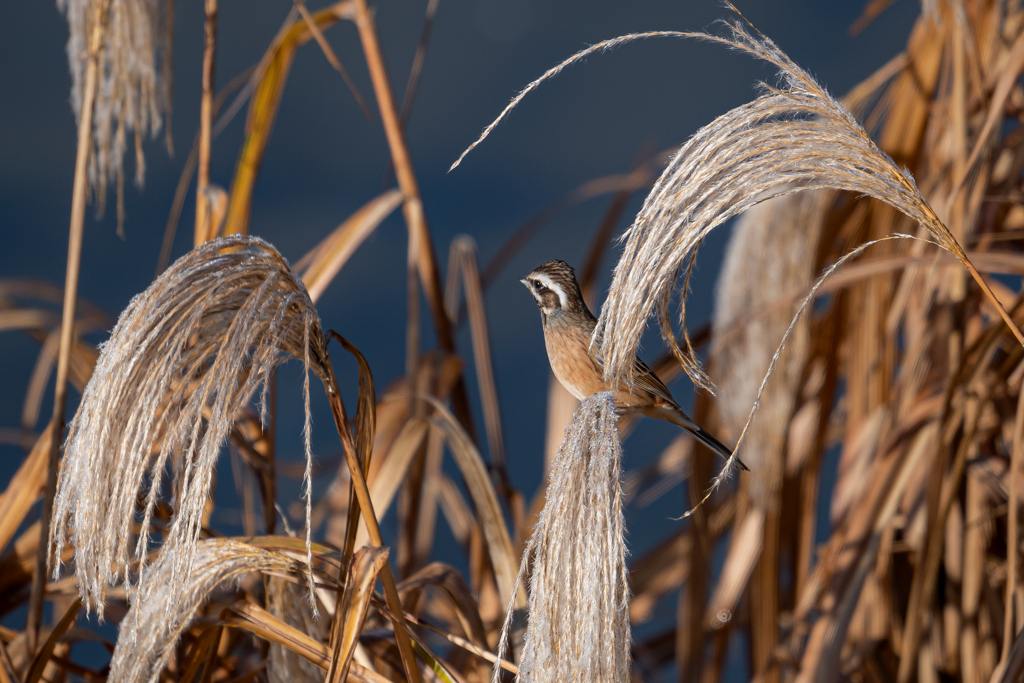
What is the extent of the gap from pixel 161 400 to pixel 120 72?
71 cm

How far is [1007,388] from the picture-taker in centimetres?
168

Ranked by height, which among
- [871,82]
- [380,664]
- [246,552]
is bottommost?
[380,664]

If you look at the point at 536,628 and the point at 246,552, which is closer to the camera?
the point at 536,628

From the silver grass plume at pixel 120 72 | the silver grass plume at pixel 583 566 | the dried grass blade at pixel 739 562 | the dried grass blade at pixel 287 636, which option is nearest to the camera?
the silver grass plume at pixel 583 566


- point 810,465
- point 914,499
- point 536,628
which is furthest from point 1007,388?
point 536,628

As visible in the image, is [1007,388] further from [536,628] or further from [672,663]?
[536,628]

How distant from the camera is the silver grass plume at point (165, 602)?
0.83 metres

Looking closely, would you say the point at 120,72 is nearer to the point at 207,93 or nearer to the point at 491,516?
the point at 207,93

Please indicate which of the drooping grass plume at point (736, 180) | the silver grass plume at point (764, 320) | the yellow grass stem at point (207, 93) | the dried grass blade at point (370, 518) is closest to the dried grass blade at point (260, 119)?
the yellow grass stem at point (207, 93)

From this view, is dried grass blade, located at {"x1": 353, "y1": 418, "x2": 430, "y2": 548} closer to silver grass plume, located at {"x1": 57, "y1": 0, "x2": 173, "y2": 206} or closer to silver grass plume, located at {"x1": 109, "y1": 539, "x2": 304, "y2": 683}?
silver grass plume, located at {"x1": 109, "y1": 539, "x2": 304, "y2": 683}

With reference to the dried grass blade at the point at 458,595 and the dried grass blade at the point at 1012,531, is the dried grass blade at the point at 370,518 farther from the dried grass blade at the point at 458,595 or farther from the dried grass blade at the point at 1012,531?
the dried grass blade at the point at 1012,531

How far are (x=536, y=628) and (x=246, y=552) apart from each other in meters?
0.38

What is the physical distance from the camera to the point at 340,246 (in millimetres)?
1478

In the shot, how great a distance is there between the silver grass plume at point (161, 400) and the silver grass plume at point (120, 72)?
58 centimetres
